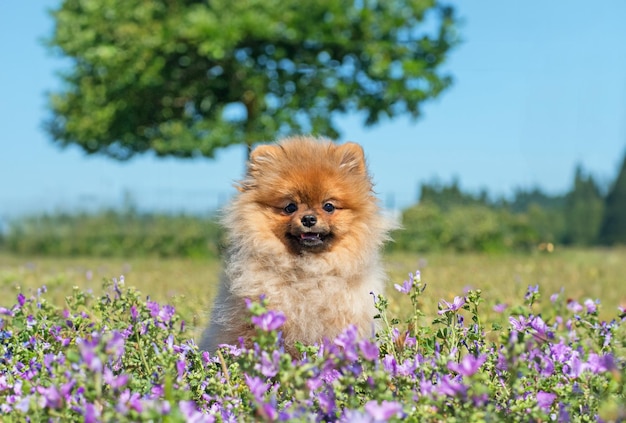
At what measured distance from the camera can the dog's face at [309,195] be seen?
4.47m

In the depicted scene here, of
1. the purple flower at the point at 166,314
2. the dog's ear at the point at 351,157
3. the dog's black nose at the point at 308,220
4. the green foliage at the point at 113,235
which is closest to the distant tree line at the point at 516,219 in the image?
the green foliage at the point at 113,235

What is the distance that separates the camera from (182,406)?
2.36 m

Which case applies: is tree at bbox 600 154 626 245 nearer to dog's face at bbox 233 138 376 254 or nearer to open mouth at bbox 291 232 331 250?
dog's face at bbox 233 138 376 254

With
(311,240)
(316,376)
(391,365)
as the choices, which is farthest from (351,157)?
(316,376)

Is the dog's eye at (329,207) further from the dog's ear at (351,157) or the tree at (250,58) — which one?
the tree at (250,58)

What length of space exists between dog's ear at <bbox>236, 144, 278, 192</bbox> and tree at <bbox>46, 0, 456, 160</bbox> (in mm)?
13923

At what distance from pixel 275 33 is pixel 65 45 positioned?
237 inches

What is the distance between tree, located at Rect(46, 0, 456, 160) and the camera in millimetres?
19281

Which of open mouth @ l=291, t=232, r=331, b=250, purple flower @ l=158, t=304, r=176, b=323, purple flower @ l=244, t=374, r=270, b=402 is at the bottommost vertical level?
purple flower @ l=158, t=304, r=176, b=323

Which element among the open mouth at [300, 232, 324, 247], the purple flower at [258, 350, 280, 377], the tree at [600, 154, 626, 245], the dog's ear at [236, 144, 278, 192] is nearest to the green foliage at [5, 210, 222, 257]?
the tree at [600, 154, 626, 245]

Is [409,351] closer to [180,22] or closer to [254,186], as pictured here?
[254,186]

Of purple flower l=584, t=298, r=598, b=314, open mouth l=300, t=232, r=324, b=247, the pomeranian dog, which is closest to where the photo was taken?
purple flower l=584, t=298, r=598, b=314

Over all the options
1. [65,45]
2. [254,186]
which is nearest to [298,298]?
[254,186]

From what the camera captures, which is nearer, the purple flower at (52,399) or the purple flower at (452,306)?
the purple flower at (52,399)
